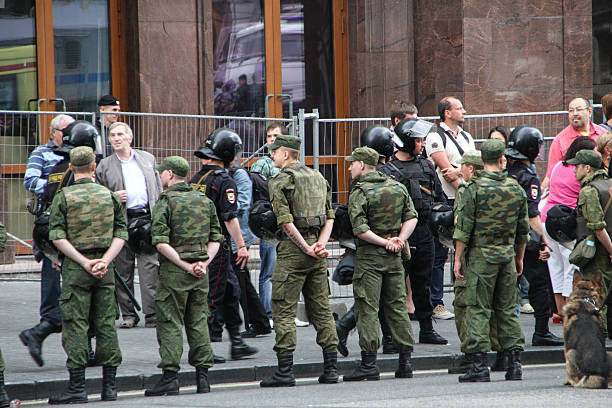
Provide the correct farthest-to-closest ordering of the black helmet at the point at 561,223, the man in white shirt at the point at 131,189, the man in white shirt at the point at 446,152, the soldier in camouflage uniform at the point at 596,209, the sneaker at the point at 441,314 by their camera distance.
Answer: the sneaker at the point at 441,314 < the man in white shirt at the point at 446,152 < the man in white shirt at the point at 131,189 < the black helmet at the point at 561,223 < the soldier in camouflage uniform at the point at 596,209

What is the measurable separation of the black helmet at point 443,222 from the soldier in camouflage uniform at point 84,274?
2881mm

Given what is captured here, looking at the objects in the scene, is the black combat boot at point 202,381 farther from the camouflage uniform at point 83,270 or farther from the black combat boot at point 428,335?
the black combat boot at point 428,335

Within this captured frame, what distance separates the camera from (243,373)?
8.40 metres

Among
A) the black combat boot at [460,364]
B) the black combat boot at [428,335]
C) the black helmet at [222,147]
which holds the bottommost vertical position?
the black combat boot at [460,364]

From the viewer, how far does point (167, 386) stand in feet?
25.0

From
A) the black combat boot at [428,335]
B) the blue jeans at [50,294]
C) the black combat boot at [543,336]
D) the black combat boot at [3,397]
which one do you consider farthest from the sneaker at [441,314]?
the black combat boot at [3,397]

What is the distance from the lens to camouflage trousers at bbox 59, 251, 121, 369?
7363mm

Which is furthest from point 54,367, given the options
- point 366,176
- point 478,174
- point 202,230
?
point 478,174

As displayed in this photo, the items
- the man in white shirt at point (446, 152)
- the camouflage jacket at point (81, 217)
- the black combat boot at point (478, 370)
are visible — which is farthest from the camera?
the man in white shirt at point (446, 152)

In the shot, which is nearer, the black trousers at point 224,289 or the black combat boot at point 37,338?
the black combat boot at point 37,338

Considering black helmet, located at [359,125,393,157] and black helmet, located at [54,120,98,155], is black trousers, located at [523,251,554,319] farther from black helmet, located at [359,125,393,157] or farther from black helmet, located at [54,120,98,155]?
black helmet, located at [54,120,98,155]

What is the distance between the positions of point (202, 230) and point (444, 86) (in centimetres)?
794

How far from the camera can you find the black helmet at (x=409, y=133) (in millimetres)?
9523

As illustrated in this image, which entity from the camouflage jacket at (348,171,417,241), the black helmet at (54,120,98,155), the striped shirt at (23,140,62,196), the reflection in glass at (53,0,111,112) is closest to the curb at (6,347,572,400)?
the camouflage jacket at (348,171,417,241)
